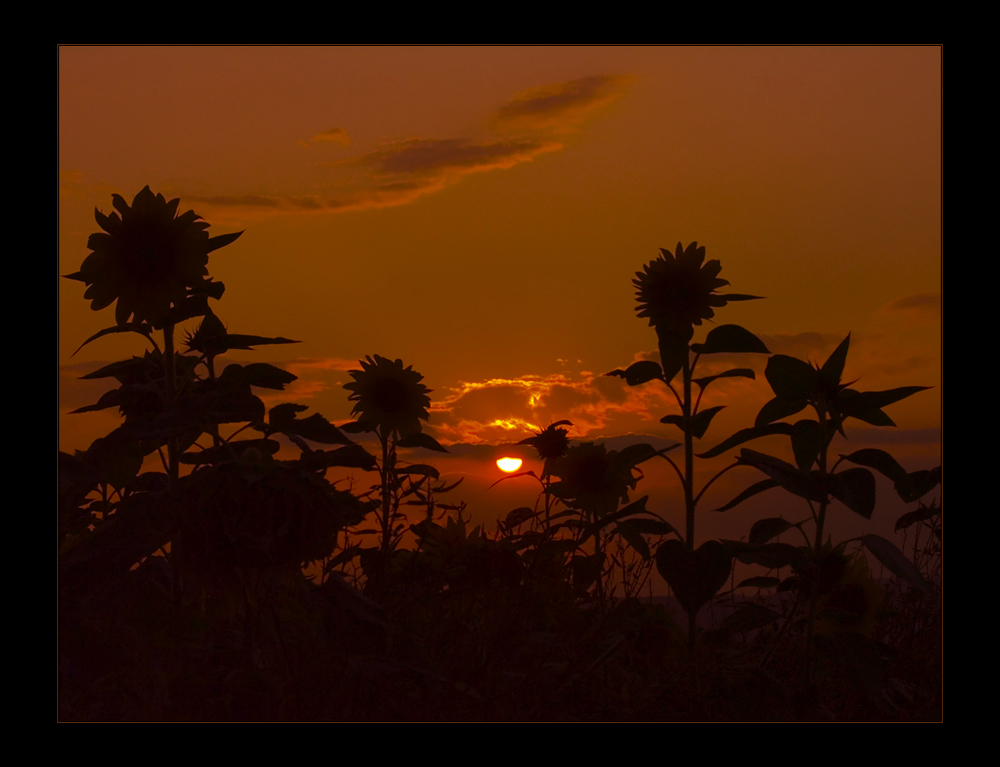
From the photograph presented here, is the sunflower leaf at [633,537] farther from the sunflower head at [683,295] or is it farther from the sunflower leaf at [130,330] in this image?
the sunflower leaf at [130,330]

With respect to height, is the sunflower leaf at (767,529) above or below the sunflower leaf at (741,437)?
below

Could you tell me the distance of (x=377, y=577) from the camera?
284 cm

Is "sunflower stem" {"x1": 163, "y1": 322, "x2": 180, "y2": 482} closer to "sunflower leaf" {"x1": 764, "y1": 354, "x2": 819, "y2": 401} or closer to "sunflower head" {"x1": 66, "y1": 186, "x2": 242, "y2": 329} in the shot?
"sunflower head" {"x1": 66, "y1": 186, "x2": 242, "y2": 329}

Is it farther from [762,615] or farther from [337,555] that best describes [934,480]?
[337,555]

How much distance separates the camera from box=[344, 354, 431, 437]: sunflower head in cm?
347

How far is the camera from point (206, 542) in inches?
77.5

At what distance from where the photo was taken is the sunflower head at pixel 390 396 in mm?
3467

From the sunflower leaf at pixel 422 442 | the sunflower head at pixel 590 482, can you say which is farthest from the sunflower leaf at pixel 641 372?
the sunflower head at pixel 590 482

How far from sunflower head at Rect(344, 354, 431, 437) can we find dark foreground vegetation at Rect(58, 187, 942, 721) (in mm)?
222

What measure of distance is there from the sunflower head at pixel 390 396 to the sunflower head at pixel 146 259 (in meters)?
1.18

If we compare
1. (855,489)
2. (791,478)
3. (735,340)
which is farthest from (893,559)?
(735,340)

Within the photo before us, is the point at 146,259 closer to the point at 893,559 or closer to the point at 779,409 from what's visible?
the point at 779,409

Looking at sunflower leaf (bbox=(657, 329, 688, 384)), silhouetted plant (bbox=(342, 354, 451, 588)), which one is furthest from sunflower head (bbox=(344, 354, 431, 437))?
sunflower leaf (bbox=(657, 329, 688, 384))

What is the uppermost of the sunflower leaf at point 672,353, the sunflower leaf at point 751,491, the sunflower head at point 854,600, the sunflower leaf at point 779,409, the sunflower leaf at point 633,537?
the sunflower leaf at point 672,353
